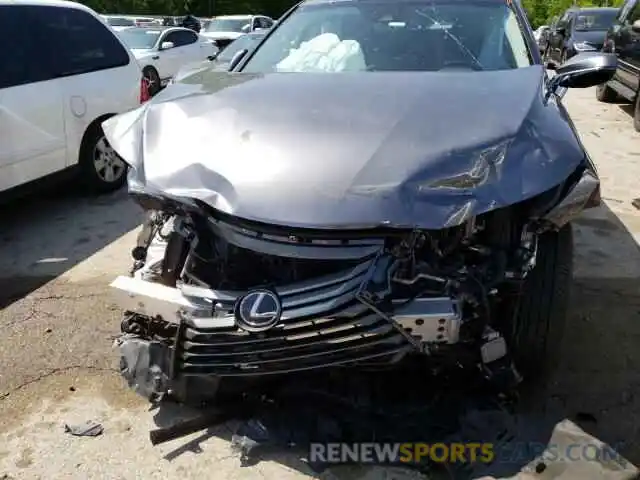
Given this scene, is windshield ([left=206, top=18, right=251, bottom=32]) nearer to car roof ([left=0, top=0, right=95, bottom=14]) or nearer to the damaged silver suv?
car roof ([left=0, top=0, right=95, bottom=14])

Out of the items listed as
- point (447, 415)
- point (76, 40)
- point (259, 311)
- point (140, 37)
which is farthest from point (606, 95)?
point (259, 311)

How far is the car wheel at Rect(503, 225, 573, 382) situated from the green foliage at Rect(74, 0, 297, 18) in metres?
34.5

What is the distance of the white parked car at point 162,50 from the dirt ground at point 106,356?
6349 millimetres

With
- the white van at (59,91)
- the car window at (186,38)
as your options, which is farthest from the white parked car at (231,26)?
the white van at (59,91)

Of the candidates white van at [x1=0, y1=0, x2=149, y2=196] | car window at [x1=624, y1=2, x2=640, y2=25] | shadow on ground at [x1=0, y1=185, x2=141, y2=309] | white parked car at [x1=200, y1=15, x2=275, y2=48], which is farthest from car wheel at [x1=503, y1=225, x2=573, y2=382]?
white parked car at [x1=200, y1=15, x2=275, y2=48]

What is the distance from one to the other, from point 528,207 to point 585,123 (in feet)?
24.6

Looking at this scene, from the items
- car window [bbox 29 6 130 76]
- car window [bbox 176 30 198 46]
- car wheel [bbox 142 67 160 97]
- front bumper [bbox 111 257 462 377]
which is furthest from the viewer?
car window [bbox 176 30 198 46]

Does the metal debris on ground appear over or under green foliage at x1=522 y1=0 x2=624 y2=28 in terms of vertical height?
under

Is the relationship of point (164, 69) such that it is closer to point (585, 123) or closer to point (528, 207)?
point (585, 123)

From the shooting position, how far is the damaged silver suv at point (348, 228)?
235cm

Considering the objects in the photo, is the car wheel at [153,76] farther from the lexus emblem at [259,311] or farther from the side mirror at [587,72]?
the lexus emblem at [259,311]

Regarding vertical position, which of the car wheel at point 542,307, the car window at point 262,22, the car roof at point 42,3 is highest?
the car roof at point 42,3

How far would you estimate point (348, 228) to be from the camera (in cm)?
230

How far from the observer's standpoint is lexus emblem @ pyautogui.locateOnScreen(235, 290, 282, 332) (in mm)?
2391
